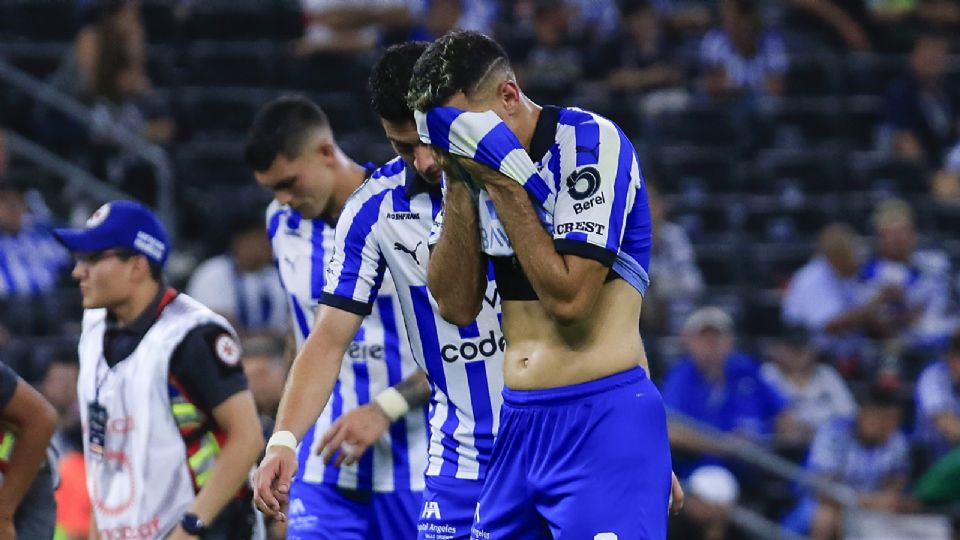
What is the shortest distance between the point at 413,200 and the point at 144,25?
1018 centimetres

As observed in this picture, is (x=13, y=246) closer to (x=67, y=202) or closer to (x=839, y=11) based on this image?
(x=67, y=202)

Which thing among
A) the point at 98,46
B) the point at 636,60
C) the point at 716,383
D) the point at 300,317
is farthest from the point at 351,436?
the point at 636,60

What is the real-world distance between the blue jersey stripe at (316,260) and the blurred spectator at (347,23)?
335 inches

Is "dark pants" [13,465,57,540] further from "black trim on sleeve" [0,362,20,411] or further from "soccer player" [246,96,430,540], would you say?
"soccer player" [246,96,430,540]

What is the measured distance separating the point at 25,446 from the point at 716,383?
277 inches

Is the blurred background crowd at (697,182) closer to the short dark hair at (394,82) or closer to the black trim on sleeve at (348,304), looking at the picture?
the black trim on sleeve at (348,304)

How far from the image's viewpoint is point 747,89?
16250mm

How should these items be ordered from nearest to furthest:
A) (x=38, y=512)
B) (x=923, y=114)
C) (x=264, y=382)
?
(x=38, y=512)
(x=264, y=382)
(x=923, y=114)

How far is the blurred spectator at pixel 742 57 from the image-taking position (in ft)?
53.9

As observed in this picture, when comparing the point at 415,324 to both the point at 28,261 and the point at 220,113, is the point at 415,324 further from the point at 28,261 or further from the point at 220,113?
the point at 220,113

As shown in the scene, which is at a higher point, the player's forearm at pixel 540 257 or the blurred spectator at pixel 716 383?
the player's forearm at pixel 540 257

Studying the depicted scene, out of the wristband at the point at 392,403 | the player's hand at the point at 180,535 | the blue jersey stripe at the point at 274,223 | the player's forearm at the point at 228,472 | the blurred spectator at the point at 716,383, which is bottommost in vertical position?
the blurred spectator at the point at 716,383

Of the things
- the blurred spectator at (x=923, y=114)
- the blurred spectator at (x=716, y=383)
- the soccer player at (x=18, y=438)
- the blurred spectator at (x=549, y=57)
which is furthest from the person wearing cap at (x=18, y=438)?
the blurred spectator at (x=923, y=114)

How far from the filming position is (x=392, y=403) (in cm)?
622
